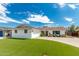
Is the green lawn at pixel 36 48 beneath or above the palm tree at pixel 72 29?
beneath

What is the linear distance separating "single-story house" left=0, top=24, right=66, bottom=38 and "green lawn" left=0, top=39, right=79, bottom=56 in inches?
3.4

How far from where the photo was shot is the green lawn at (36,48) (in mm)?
3895

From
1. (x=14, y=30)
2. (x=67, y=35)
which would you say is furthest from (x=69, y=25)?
(x=14, y=30)

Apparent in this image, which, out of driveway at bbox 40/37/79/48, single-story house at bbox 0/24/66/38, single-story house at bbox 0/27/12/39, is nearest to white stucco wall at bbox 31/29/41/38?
single-story house at bbox 0/24/66/38

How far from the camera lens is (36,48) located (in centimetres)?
392

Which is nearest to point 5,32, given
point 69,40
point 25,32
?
point 25,32

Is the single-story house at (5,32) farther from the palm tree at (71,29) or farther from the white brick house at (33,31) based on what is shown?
the palm tree at (71,29)

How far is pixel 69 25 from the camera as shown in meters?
3.91

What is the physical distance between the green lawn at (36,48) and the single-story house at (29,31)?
0.28 feet

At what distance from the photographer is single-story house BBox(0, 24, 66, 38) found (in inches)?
156

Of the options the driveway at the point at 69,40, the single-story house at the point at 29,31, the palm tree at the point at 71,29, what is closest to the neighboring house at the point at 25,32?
the single-story house at the point at 29,31

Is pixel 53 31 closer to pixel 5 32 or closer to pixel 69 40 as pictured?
pixel 69 40

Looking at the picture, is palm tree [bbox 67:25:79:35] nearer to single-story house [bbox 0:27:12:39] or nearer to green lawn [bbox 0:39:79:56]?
green lawn [bbox 0:39:79:56]

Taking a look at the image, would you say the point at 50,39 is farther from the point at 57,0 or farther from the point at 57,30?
the point at 57,0
